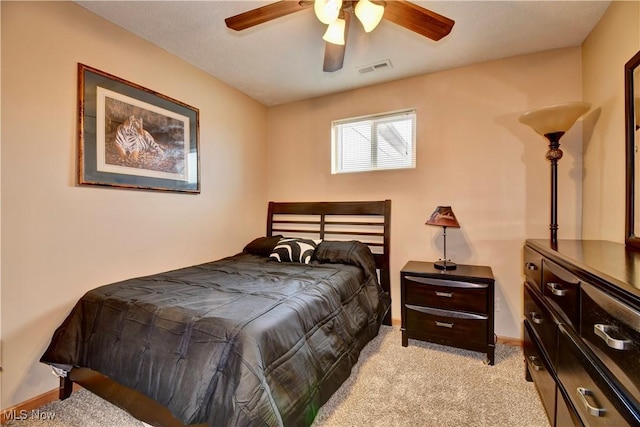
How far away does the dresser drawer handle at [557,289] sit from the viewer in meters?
1.25

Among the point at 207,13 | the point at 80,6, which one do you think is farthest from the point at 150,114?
the point at 207,13

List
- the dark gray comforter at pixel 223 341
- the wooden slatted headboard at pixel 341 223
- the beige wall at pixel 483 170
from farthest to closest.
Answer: the wooden slatted headboard at pixel 341 223
the beige wall at pixel 483 170
the dark gray comforter at pixel 223 341

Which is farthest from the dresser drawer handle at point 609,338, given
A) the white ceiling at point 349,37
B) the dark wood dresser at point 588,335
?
the white ceiling at point 349,37

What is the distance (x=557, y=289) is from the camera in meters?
1.30

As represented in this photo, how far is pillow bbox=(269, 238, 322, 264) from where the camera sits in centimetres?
283

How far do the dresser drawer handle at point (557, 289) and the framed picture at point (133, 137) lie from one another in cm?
276

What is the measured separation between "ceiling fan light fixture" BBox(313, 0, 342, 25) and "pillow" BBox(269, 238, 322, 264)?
1.94 metres

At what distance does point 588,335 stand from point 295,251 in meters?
2.20

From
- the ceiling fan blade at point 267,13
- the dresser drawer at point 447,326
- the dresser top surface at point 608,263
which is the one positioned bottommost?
the dresser drawer at point 447,326

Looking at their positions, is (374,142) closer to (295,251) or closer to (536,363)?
(295,251)

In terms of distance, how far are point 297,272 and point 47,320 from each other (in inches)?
64.8

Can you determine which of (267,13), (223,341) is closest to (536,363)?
(223,341)

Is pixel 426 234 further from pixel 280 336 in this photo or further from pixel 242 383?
pixel 242 383

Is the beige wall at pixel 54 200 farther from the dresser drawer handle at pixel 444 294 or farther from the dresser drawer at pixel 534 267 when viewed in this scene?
the dresser drawer at pixel 534 267
